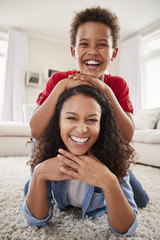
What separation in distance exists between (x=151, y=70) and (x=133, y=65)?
0.48 meters

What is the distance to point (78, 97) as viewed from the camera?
863 millimetres

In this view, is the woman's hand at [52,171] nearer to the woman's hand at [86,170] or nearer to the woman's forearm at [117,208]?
the woman's hand at [86,170]

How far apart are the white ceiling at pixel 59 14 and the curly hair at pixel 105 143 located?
11.4ft

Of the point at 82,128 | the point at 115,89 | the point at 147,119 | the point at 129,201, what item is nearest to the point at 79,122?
the point at 82,128

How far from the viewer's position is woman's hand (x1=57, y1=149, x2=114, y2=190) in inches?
29.5

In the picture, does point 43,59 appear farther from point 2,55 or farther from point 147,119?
point 147,119

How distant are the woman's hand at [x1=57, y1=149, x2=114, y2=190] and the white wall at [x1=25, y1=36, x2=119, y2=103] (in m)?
4.38

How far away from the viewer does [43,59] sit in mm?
5008

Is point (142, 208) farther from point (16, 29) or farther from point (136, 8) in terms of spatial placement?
point (16, 29)

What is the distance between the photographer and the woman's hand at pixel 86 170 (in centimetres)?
75

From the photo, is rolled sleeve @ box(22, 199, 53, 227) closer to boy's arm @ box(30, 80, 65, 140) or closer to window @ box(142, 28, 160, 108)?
boy's arm @ box(30, 80, 65, 140)

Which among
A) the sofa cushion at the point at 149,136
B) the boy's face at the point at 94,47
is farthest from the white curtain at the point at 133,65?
the boy's face at the point at 94,47

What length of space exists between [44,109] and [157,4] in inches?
151

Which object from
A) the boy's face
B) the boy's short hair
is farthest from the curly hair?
the boy's short hair
